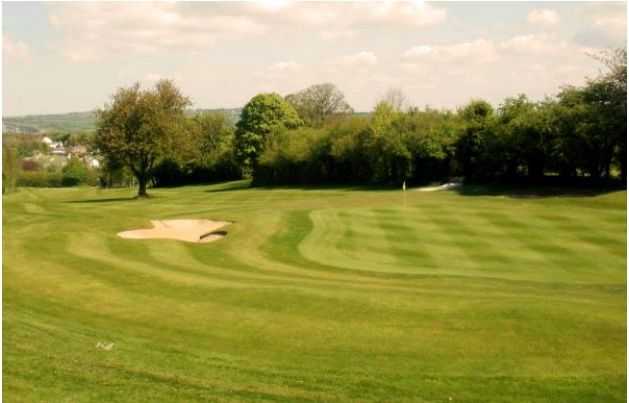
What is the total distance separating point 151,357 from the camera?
11.5 metres

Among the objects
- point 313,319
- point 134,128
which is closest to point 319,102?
point 134,128

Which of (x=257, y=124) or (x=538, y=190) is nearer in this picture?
(x=538, y=190)

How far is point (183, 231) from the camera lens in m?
33.0

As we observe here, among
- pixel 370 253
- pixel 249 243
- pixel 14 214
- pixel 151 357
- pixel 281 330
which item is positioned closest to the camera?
pixel 151 357

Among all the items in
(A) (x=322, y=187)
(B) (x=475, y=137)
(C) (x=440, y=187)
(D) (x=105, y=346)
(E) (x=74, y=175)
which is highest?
(B) (x=475, y=137)

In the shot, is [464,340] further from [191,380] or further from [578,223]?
[578,223]

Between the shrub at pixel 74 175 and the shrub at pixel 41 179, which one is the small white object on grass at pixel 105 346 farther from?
the shrub at pixel 74 175

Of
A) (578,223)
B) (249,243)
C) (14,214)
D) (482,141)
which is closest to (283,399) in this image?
(249,243)

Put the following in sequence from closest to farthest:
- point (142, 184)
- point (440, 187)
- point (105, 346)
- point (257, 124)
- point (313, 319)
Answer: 1. point (105, 346)
2. point (313, 319)
3. point (142, 184)
4. point (440, 187)
5. point (257, 124)

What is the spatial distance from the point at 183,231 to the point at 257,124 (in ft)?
230

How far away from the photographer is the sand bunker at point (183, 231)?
99.2 ft

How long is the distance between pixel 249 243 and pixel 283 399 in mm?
19232

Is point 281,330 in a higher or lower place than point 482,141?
lower

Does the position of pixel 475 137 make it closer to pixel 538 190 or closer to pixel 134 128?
pixel 538 190
